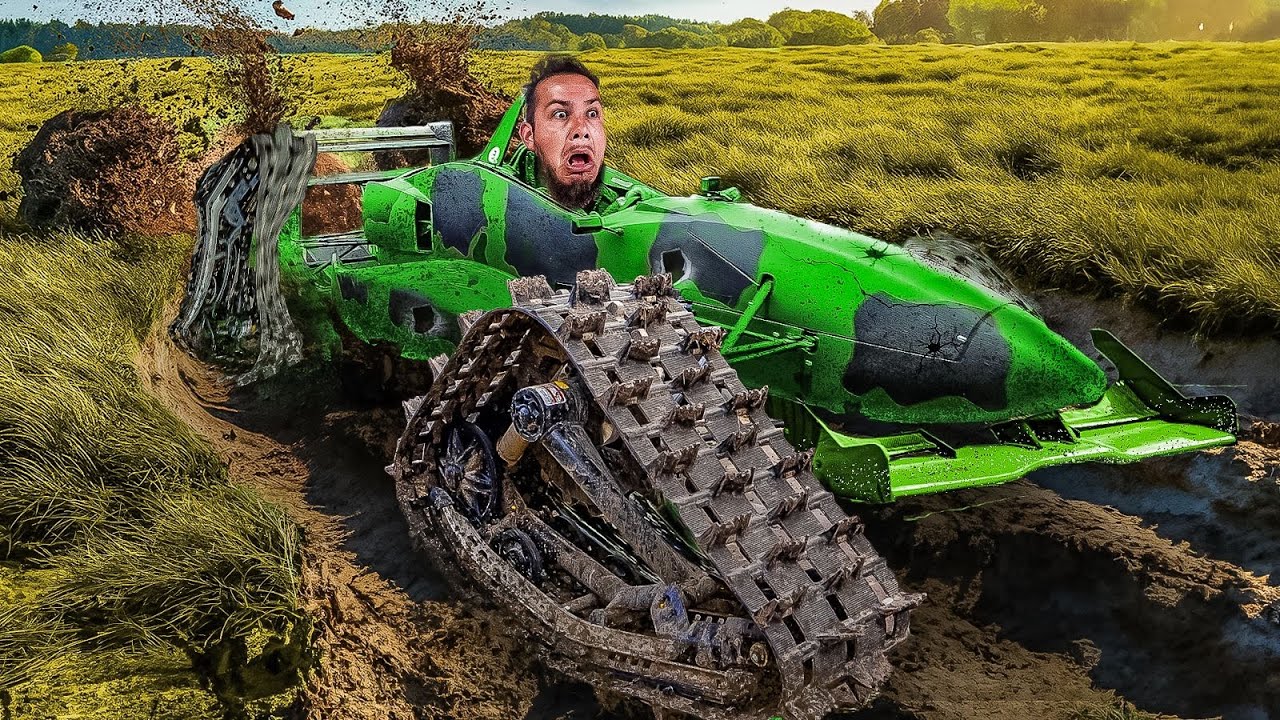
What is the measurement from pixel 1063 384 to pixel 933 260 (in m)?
0.92

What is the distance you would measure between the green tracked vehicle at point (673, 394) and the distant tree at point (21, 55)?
50.9ft

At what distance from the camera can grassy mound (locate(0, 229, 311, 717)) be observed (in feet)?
12.2

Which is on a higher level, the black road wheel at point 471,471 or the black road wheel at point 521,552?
the black road wheel at point 471,471

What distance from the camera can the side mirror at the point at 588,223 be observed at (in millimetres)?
5324

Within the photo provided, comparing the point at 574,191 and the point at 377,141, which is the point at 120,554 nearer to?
the point at 574,191

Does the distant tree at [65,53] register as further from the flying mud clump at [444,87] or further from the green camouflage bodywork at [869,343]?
the green camouflage bodywork at [869,343]

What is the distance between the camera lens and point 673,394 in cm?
378

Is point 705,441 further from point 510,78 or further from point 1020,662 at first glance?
point 510,78

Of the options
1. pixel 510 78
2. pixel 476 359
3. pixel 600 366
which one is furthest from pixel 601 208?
pixel 510 78

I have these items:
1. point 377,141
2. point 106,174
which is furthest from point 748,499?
point 106,174

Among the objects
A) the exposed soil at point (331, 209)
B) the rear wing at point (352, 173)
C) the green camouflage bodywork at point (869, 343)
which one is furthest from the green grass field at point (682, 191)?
the green camouflage bodywork at point (869, 343)

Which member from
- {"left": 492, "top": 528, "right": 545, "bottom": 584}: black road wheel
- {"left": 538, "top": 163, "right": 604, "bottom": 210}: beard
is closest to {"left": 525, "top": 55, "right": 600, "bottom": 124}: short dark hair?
{"left": 538, "top": 163, "right": 604, "bottom": 210}: beard

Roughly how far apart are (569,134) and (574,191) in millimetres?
340

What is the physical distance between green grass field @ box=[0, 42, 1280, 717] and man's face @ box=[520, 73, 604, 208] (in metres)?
2.53
